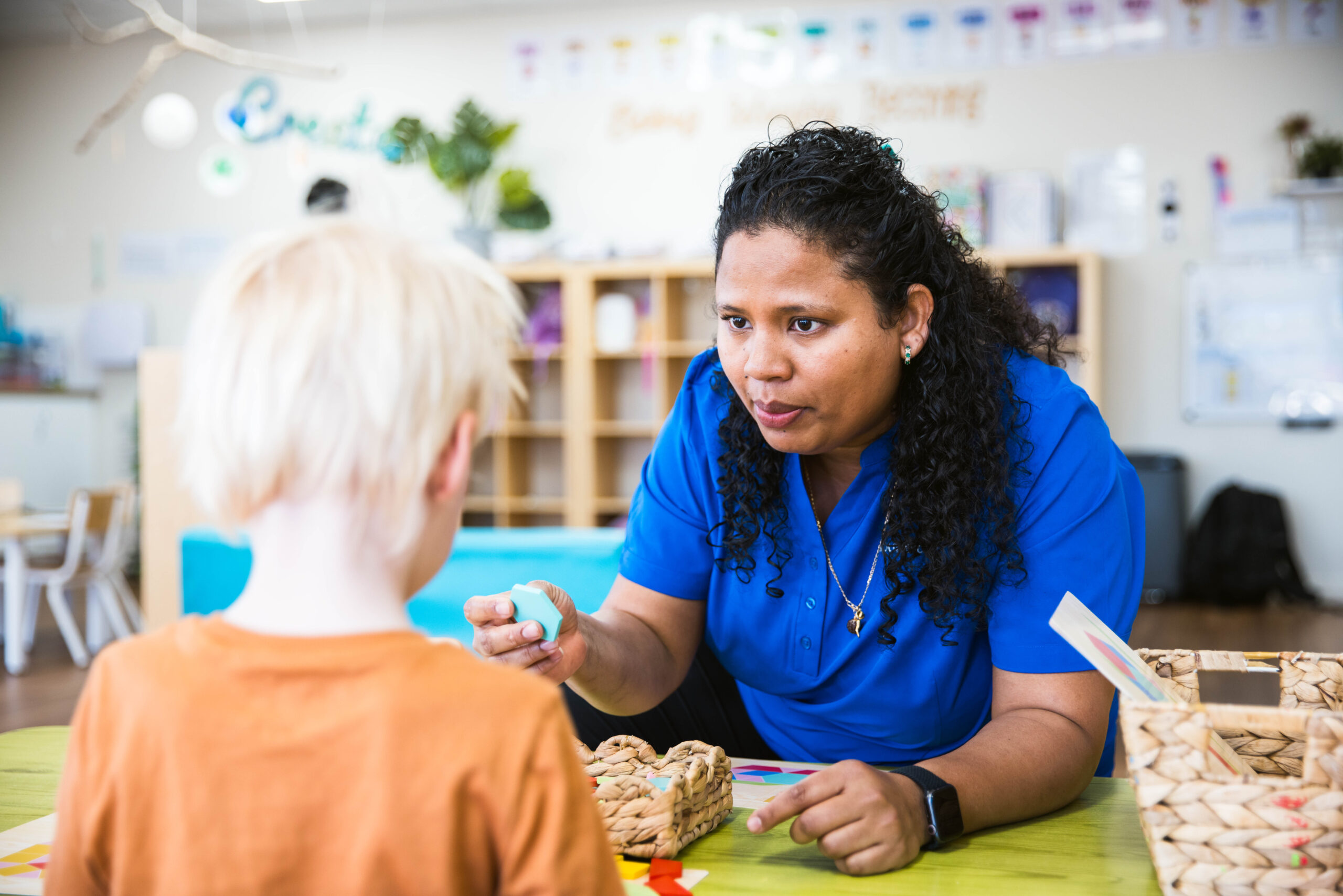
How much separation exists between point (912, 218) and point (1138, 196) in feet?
15.6

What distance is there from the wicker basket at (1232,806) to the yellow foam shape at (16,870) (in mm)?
844

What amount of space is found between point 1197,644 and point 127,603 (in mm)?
4582

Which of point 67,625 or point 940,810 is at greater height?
point 940,810

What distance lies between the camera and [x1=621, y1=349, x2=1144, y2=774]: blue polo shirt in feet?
3.75

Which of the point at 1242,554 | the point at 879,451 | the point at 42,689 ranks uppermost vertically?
the point at 879,451

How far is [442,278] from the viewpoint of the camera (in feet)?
2.13

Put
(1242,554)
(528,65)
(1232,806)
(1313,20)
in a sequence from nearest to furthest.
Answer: (1232,806)
(1242,554)
(1313,20)
(528,65)

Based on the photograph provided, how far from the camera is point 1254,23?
525 centimetres

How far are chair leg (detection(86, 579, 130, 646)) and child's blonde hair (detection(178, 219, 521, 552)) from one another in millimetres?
4462

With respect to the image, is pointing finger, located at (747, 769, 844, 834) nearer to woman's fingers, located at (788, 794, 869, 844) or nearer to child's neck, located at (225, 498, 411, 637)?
woman's fingers, located at (788, 794, 869, 844)

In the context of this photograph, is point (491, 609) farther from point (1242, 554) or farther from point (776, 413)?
point (1242, 554)

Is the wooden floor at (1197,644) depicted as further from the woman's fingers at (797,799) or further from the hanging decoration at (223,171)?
the hanging decoration at (223,171)

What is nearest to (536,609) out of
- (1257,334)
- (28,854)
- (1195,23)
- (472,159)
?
(28,854)

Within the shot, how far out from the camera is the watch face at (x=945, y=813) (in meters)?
0.90
